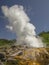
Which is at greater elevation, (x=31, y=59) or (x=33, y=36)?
(x=33, y=36)

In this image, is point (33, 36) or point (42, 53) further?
point (33, 36)

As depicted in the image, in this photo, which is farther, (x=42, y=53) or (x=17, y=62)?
(x=42, y=53)

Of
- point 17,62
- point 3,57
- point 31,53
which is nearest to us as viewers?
point 17,62

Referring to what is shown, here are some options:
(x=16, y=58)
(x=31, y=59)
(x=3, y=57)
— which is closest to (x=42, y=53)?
(x=31, y=59)

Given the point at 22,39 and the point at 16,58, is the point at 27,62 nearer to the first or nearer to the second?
the point at 16,58

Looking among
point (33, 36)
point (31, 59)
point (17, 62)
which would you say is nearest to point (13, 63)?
point (17, 62)

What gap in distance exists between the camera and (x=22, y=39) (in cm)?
5416

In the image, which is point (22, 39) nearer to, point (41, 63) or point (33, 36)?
point (33, 36)

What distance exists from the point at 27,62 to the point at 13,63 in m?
1.37

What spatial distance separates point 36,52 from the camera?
20.0m

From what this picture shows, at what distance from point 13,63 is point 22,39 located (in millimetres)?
36341

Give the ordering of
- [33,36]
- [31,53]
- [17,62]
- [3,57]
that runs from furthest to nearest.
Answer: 1. [33,36]
2. [3,57]
3. [31,53]
4. [17,62]

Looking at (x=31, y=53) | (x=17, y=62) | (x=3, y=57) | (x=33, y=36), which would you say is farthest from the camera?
(x=33, y=36)

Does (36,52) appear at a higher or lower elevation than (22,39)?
lower
